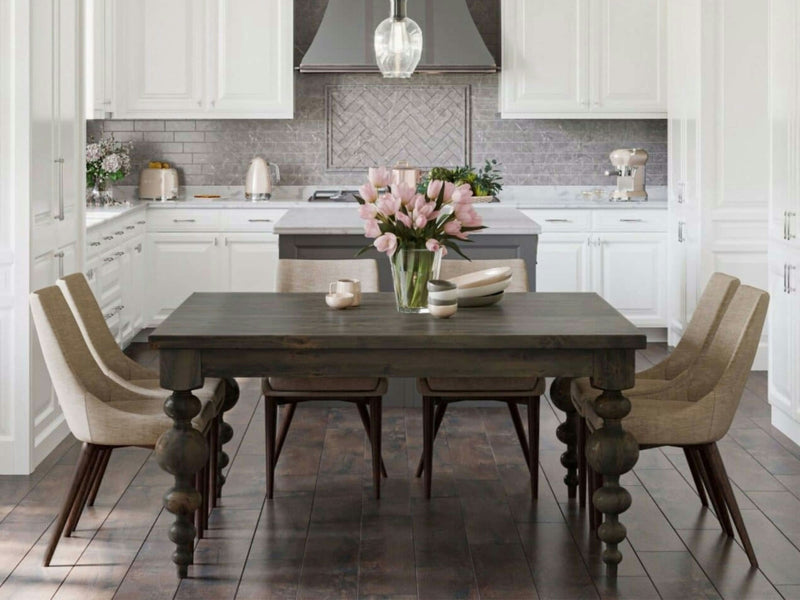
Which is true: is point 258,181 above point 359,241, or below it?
above

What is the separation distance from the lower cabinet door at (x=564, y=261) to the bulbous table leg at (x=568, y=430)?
10.6 ft

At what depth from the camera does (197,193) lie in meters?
8.05

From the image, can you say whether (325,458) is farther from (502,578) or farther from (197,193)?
(197,193)

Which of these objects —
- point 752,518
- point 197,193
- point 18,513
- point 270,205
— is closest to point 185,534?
point 18,513

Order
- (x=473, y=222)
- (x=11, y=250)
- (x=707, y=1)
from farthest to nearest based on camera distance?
(x=707, y=1), (x=11, y=250), (x=473, y=222)

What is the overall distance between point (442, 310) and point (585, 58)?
4.28 metres

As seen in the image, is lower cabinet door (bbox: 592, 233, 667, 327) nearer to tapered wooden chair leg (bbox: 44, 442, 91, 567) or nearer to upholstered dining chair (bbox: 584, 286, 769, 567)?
upholstered dining chair (bbox: 584, 286, 769, 567)

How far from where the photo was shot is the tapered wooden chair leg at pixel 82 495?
143 inches

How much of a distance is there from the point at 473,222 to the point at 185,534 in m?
1.31

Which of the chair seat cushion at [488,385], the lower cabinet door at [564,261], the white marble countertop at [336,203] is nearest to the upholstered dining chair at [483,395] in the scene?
the chair seat cushion at [488,385]

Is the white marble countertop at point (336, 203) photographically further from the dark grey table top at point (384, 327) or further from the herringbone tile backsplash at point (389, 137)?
the dark grey table top at point (384, 327)

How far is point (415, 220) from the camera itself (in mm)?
3691

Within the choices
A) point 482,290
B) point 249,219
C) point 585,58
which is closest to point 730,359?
point 482,290

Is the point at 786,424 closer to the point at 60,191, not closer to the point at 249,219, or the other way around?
the point at 60,191
